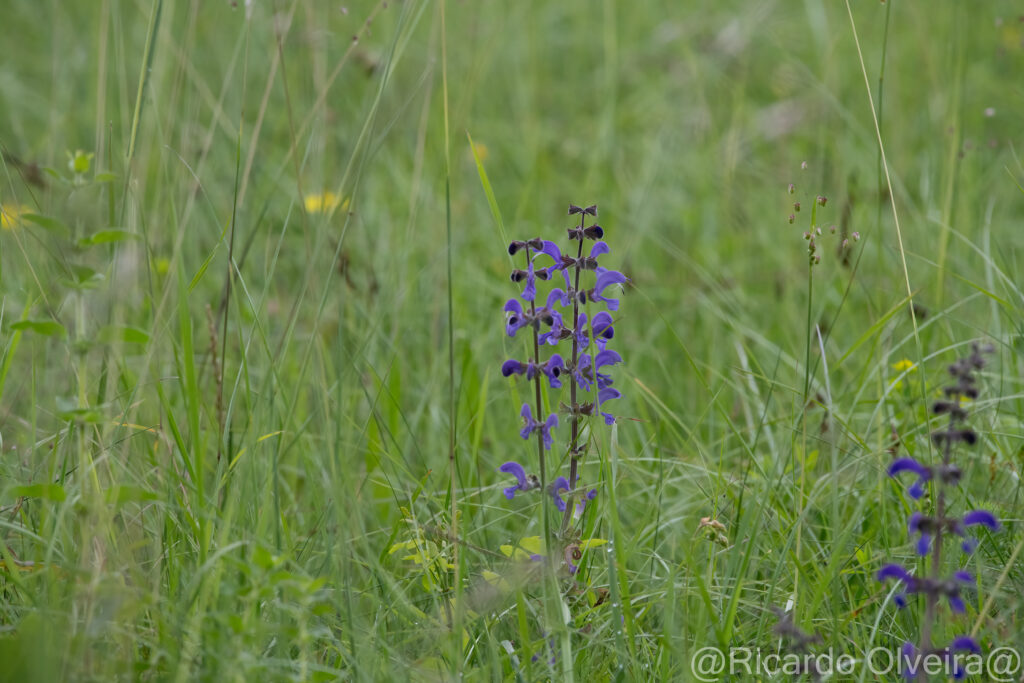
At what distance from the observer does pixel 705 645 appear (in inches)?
68.5

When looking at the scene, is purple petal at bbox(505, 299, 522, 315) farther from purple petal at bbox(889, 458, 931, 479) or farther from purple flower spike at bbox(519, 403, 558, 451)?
purple petal at bbox(889, 458, 931, 479)

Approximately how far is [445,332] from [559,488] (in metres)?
1.52

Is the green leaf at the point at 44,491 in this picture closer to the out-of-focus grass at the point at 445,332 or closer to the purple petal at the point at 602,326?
the out-of-focus grass at the point at 445,332

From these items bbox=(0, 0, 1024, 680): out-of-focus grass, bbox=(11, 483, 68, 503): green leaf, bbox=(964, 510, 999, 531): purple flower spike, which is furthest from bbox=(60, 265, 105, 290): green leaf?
A: bbox=(964, 510, 999, 531): purple flower spike

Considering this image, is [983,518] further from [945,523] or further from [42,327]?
[42,327]

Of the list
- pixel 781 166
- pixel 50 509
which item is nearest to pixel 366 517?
pixel 50 509

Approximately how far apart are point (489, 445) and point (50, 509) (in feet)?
4.65

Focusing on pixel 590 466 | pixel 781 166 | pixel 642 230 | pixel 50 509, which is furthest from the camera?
pixel 781 166

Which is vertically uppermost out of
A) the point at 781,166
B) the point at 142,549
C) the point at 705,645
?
the point at 781,166

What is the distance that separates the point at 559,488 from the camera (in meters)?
1.86

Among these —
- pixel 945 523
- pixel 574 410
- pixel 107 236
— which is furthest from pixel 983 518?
pixel 107 236

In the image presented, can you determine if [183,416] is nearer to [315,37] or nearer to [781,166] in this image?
[315,37]

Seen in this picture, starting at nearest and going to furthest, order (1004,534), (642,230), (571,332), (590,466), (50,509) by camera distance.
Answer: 1. (50,509)
2. (571,332)
3. (1004,534)
4. (590,466)
5. (642,230)

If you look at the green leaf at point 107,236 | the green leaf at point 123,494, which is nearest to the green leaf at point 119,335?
the green leaf at point 107,236
